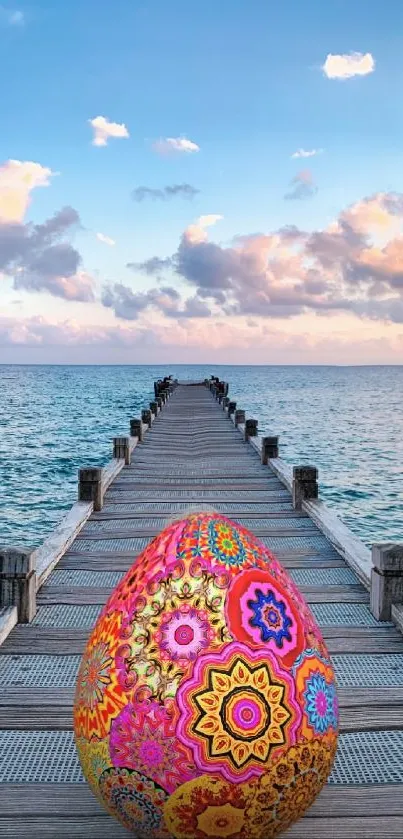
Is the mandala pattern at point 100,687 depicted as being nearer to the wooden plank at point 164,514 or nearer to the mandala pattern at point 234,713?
the mandala pattern at point 234,713

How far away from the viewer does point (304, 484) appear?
1044cm

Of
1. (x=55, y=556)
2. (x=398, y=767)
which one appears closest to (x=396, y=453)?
(x=55, y=556)

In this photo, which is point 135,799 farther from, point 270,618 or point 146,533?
point 146,533

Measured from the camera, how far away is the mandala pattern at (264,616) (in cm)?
295

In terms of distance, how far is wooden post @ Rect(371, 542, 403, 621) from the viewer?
6191 millimetres

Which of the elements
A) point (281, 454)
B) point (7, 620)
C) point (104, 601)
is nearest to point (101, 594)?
point (104, 601)

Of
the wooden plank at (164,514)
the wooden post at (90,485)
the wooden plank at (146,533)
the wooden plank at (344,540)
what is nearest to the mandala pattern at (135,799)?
the wooden plank at (344,540)

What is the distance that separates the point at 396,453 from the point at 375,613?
1384 inches

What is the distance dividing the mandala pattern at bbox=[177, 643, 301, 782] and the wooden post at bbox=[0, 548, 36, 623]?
3576mm

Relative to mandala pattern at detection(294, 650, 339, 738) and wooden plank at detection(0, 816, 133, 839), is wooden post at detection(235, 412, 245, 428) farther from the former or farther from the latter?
mandala pattern at detection(294, 650, 339, 738)

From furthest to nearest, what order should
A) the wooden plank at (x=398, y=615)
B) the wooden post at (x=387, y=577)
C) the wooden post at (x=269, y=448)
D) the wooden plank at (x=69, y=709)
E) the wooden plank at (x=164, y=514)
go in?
the wooden post at (x=269, y=448), the wooden plank at (x=164, y=514), the wooden post at (x=387, y=577), the wooden plank at (x=398, y=615), the wooden plank at (x=69, y=709)

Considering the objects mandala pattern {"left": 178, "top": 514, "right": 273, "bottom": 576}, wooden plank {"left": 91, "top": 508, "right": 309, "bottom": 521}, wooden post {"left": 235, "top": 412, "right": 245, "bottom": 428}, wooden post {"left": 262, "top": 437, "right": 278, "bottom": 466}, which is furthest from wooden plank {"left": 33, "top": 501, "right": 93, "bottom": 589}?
wooden post {"left": 235, "top": 412, "right": 245, "bottom": 428}

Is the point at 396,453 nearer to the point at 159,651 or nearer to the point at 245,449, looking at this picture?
the point at 245,449

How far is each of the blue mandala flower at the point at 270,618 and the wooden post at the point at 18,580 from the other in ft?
11.5
